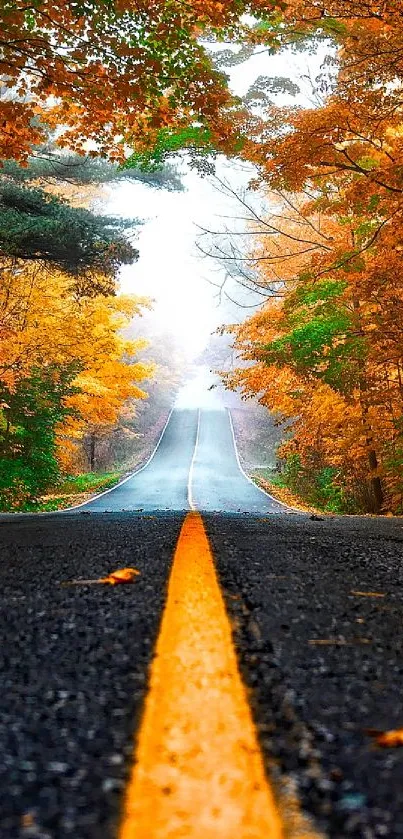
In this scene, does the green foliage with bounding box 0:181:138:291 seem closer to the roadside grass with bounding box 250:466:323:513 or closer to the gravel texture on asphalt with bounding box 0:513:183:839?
the roadside grass with bounding box 250:466:323:513

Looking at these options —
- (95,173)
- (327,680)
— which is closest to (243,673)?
(327,680)

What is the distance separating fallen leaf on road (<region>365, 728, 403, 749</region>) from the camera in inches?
32.1

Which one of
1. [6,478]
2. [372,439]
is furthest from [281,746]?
[6,478]

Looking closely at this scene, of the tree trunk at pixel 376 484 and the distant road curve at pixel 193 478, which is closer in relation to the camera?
the tree trunk at pixel 376 484

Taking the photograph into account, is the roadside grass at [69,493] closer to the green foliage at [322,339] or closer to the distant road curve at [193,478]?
the distant road curve at [193,478]

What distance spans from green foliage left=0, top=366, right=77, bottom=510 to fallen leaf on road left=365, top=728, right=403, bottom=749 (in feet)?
56.3

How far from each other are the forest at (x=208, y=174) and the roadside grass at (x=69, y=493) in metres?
0.45

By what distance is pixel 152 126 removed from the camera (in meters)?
7.76

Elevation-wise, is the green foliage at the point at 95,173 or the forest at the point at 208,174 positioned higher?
the green foliage at the point at 95,173

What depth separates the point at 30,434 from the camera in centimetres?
1830

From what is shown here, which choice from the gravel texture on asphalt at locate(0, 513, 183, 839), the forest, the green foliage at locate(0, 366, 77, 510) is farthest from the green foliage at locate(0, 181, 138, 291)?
the gravel texture on asphalt at locate(0, 513, 183, 839)

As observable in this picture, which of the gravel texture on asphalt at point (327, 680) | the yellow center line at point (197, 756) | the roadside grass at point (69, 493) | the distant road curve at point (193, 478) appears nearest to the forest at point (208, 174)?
the roadside grass at point (69, 493)

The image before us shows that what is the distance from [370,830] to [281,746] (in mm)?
175

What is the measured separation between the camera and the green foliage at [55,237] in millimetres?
12586
